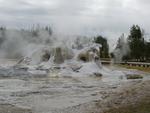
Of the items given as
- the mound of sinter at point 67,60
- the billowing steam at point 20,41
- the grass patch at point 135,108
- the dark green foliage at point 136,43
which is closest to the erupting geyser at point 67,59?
the mound of sinter at point 67,60

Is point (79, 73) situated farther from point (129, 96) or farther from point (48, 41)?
point (129, 96)

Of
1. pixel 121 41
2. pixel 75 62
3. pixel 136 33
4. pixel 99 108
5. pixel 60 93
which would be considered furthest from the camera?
pixel 121 41

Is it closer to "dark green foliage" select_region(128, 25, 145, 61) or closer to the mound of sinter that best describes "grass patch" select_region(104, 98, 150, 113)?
the mound of sinter

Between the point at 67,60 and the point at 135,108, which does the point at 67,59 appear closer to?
the point at 67,60

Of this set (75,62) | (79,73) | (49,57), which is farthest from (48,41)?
(79,73)

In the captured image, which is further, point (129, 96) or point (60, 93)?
point (60, 93)

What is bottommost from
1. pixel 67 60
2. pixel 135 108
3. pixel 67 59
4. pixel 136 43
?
pixel 135 108

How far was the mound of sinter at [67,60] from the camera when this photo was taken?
45.6 meters

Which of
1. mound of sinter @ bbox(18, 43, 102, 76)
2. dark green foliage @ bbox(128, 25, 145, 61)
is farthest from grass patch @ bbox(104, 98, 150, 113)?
dark green foliage @ bbox(128, 25, 145, 61)

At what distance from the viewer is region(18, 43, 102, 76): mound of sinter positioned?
149 feet

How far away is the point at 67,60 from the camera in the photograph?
50406 millimetres

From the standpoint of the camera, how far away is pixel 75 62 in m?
49.0

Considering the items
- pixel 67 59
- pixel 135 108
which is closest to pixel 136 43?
pixel 67 59

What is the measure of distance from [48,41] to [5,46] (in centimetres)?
1468
